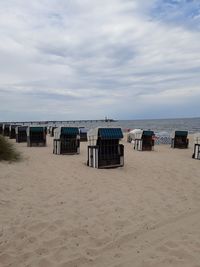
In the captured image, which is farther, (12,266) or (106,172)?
(106,172)

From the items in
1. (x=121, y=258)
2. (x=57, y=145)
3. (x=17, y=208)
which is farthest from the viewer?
(x=57, y=145)

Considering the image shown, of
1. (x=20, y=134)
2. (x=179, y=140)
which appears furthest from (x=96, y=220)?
(x=20, y=134)

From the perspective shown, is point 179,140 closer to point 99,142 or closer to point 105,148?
point 105,148

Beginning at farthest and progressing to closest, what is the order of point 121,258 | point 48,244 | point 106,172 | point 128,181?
point 106,172 < point 128,181 < point 48,244 < point 121,258

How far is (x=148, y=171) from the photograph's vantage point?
9352 mm

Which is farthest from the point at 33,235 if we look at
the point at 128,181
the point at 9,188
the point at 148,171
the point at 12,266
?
the point at 148,171

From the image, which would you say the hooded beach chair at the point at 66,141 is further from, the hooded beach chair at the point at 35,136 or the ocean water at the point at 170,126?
the ocean water at the point at 170,126

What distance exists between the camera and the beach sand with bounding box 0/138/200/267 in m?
3.66

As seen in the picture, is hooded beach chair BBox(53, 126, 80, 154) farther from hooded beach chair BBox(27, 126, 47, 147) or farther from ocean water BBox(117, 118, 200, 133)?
ocean water BBox(117, 118, 200, 133)

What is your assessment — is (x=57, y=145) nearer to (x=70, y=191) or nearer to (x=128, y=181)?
(x=128, y=181)

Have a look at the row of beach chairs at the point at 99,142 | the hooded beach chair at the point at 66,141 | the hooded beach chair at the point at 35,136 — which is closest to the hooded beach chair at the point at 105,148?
the row of beach chairs at the point at 99,142

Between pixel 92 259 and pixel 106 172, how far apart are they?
17.7ft

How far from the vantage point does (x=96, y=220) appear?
484 centimetres

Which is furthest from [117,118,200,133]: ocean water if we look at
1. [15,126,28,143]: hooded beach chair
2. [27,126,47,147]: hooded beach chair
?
[27,126,47,147]: hooded beach chair
